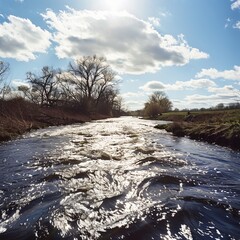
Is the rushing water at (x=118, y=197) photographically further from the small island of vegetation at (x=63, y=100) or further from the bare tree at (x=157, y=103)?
the bare tree at (x=157, y=103)

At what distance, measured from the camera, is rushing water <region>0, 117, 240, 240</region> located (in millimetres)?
4984

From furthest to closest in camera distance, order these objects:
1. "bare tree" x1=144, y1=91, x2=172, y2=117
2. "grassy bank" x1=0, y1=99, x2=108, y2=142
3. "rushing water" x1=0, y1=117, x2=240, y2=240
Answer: "bare tree" x1=144, y1=91, x2=172, y2=117 → "grassy bank" x1=0, y1=99, x2=108, y2=142 → "rushing water" x1=0, y1=117, x2=240, y2=240

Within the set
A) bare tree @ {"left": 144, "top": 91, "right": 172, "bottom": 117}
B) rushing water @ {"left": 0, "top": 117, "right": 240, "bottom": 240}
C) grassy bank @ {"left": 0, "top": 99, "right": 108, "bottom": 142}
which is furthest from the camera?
bare tree @ {"left": 144, "top": 91, "right": 172, "bottom": 117}

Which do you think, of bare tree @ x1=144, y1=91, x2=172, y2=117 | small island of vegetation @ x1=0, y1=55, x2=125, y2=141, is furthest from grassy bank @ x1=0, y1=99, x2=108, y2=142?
Answer: bare tree @ x1=144, y1=91, x2=172, y2=117

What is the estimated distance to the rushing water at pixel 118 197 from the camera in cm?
498

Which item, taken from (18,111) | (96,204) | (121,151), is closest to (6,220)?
(96,204)

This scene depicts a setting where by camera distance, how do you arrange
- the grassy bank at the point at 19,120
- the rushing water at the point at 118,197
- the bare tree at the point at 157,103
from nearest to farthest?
the rushing water at the point at 118,197 < the grassy bank at the point at 19,120 < the bare tree at the point at 157,103

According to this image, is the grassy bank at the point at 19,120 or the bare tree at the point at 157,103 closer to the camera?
the grassy bank at the point at 19,120

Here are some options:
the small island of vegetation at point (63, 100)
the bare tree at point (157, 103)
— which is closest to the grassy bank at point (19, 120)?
the small island of vegetation at point (63, 100)

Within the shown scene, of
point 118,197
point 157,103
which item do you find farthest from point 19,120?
point 157,103

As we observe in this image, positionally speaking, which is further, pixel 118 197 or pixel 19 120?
pixel 19 120

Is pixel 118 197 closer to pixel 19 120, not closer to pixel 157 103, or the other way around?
pixel 19 120

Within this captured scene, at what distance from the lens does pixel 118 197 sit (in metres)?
6.63

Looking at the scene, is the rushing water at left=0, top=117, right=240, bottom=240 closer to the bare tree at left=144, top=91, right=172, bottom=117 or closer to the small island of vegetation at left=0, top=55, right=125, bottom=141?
the small island of vegetation at left=0, top=55, right=125, bottom=141
